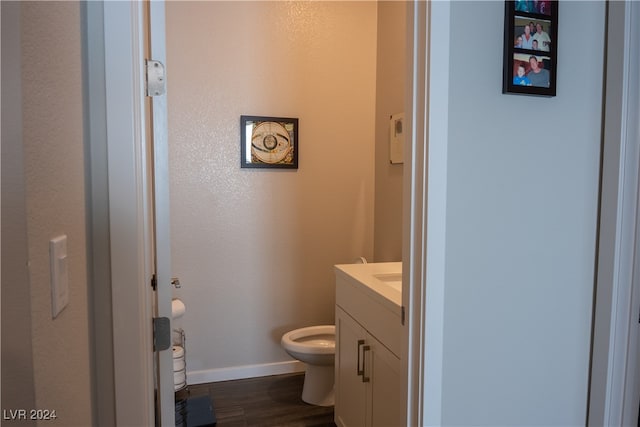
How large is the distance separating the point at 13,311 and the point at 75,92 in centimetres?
46

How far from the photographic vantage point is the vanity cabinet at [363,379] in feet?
5.02

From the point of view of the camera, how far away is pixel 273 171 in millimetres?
2834

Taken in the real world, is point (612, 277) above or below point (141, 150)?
below

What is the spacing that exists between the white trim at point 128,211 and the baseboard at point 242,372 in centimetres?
198

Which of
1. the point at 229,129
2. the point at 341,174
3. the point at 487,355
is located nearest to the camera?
the point at 487,355

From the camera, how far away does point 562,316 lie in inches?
48.0

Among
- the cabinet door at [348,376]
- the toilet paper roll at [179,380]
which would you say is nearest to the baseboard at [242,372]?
the toilet paper roll at [179,380]

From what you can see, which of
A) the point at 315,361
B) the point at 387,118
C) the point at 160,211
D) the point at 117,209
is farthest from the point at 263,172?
the point at 117,209

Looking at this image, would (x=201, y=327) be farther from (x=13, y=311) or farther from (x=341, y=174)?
(x=13, y=311)

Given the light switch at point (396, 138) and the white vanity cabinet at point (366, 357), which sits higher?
the light switch at point (396, 138)

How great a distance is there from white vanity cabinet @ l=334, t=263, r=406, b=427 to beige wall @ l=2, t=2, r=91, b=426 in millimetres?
855

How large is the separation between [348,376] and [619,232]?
132 cm

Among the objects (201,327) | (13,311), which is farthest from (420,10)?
(201,327)

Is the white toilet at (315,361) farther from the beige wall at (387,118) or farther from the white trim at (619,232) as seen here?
the white trim at (619,232)
